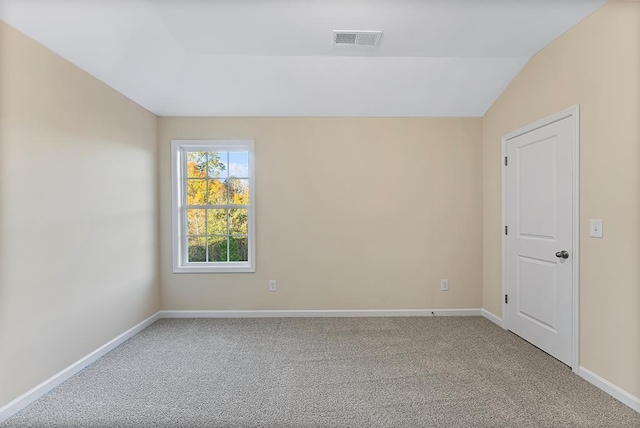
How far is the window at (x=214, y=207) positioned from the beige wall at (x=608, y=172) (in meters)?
3.24

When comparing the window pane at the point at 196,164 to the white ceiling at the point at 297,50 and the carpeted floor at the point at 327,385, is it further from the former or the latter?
the carpeted floor at the point at 327,385

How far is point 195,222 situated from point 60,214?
162 centimetres

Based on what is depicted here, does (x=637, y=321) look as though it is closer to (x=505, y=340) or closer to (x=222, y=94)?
(x=505, y=340)

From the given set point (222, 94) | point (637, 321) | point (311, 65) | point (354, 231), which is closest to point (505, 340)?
point (637, 321)

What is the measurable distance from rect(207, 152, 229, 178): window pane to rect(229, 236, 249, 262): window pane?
812mm

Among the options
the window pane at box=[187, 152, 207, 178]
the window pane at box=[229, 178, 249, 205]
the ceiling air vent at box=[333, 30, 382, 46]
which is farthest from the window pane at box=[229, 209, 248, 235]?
the ceiling air vent at box=[333, 30, 382, 46]

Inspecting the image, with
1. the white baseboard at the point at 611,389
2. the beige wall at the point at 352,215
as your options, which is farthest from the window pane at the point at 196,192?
the white baseboard at the point at 611,389

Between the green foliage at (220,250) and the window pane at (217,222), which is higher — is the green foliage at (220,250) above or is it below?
below

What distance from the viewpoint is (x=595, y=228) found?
2264mm

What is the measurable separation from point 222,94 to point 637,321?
154 inches

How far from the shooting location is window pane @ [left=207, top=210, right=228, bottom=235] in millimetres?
3914

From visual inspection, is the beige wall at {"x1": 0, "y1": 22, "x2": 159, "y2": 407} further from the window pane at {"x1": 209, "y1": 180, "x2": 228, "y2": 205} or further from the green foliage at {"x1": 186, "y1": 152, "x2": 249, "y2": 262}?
the window pane at {"x1": 209, "y1": 180, "x2": 228, "y2": 205}

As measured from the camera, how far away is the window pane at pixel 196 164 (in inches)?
154

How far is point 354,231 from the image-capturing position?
380 centimetres
